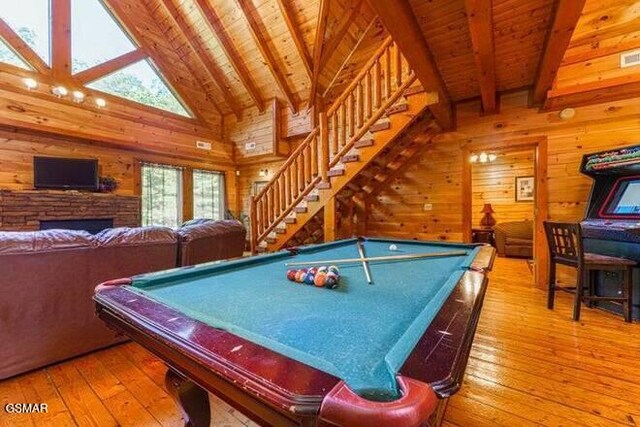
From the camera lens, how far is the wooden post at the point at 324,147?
12.9 feet

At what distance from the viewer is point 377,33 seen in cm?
538

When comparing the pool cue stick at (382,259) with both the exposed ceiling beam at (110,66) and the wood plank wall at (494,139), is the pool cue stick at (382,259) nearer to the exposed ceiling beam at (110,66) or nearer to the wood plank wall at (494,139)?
the wood plank wall at (494,139)

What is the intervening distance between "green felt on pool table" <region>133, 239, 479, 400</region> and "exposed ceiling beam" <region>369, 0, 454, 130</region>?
64.9 inches

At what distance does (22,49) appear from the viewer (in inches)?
182

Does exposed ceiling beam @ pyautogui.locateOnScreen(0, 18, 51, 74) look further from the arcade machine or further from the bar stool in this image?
the arcade machine

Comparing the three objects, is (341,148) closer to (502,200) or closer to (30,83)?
(30,83)

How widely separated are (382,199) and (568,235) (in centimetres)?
281

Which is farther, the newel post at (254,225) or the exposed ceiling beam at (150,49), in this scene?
the exposed ceiling beam at (150,49)

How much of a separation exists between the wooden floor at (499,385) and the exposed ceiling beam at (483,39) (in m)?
2.36

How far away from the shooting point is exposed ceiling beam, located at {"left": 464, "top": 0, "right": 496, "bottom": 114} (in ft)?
6.13

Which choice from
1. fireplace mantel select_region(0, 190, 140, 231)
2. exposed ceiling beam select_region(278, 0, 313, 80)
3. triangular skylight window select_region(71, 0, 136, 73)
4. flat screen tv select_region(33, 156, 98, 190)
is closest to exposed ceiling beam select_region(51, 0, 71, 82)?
triangular skylight window select_region(71, 0, 136, 73)

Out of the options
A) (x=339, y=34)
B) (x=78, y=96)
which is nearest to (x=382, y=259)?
(x=339, y=34)

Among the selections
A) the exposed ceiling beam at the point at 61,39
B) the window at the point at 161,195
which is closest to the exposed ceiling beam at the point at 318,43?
the window at the point at 161,195

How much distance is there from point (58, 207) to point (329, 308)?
5500 millimetres
